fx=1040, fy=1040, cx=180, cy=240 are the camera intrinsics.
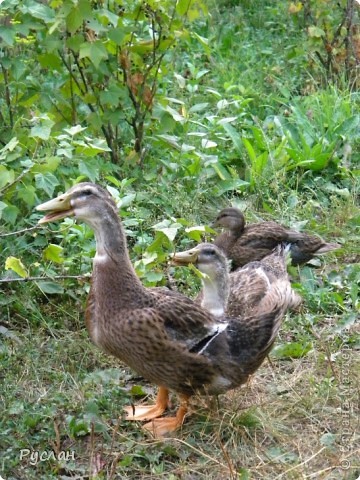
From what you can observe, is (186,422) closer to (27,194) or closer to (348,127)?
(27,194)

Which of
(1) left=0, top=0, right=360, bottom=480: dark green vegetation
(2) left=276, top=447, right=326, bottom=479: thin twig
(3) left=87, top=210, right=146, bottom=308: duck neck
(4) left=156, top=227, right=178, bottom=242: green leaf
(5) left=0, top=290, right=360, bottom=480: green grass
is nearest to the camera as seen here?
(2) left=276, top=447, right=326, bottom=479: thin twig

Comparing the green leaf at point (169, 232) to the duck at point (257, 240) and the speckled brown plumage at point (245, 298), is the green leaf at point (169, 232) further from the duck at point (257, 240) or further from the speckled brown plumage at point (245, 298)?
the duck at point (257, 240)

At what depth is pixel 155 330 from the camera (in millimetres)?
4473

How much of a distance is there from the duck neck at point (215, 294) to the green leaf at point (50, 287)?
825mm

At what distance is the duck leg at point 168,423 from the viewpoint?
180 inches

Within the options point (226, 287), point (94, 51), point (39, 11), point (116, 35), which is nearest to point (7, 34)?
point (39, 11)

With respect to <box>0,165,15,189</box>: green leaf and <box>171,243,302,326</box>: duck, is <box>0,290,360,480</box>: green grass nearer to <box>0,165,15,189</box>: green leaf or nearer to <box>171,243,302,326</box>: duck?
<box>171,243,302,326</box>: duck

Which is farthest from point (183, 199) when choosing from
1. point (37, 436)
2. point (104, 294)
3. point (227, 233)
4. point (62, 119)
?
point (37, 436)

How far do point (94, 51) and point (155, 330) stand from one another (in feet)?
6.22

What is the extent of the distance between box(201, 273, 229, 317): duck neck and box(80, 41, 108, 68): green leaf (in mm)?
1447

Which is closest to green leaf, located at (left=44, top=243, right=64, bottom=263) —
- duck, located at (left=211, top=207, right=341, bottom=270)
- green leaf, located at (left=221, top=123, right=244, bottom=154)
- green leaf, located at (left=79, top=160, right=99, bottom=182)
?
green leaf, located at (left=79, top=160, right=99, bottom=182)

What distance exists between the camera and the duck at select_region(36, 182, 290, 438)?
14.7 ft

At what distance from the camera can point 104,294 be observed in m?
4.61

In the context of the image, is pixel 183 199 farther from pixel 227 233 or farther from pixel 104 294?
pixel 104 294
